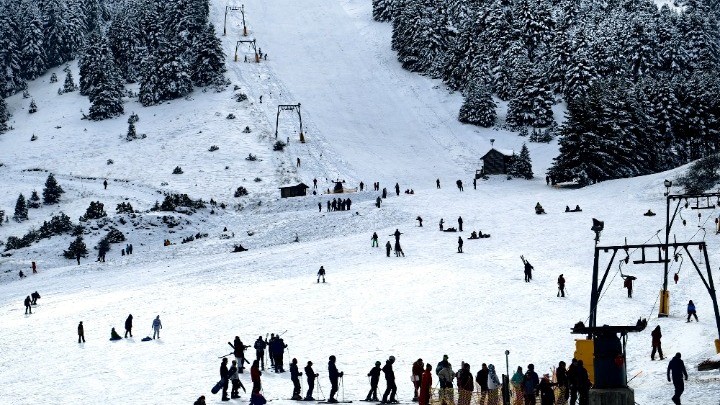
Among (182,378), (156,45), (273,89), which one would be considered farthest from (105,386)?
(156,45)

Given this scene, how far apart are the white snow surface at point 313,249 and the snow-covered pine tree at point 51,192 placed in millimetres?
790

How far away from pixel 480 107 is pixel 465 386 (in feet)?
229

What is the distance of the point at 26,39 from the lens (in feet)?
381

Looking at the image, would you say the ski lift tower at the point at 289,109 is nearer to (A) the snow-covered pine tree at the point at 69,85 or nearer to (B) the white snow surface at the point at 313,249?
(B) the white snow surface at the point at 313,249

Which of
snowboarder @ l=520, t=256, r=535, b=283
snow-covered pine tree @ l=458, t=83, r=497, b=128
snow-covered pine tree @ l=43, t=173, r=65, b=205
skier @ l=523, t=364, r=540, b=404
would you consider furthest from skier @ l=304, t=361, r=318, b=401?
snow-covered pine tree @ l=458, t=83, r=497, b=128

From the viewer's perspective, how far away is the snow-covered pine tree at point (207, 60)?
98.4 meters

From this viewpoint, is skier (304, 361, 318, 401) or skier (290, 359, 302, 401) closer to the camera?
skier (304, 361, 318, 401)

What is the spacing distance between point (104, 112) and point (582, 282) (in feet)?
220

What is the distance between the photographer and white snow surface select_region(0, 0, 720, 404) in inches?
1144

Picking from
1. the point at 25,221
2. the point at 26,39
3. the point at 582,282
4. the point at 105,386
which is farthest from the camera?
the point at 26,39

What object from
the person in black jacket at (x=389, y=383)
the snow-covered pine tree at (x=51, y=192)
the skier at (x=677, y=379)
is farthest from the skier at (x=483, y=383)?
the snow-covered pine tree at (x=51, y=192)

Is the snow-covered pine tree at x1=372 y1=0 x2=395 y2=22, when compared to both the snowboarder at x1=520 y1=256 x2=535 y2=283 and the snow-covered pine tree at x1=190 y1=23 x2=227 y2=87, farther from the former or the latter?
the snowboarder at x1=520 y1=256 x2=535 y2=283

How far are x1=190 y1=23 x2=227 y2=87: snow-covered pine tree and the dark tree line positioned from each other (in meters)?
20.6

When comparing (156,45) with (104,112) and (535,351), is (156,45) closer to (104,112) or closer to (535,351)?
(104,112)
